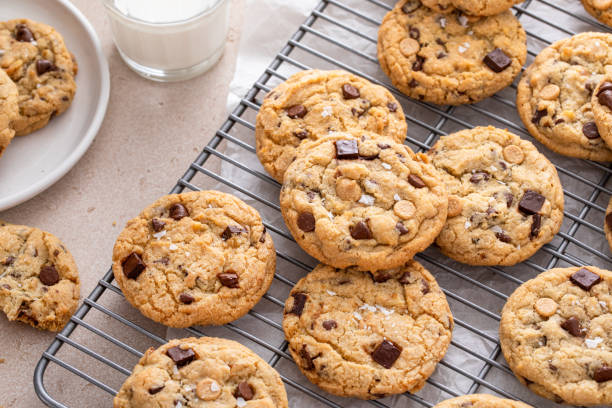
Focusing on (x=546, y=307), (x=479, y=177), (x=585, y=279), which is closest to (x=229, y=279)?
(x=479, y=177)

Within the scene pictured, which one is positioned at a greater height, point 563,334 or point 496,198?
point 496,198

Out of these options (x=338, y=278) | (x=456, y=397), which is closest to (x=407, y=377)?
(x=456, y=397)

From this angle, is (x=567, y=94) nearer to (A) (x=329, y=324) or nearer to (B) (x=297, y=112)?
(B) (x=297, y=112)

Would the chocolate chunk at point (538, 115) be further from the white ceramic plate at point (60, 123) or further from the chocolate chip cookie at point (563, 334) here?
the white ceramic plate at point (60, 123)

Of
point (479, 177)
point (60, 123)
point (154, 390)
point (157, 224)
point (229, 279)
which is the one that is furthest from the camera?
point (60, 123)

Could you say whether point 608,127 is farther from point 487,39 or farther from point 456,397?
point 456,397

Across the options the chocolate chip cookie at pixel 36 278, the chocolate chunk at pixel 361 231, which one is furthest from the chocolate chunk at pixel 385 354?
the chocolate chip cookie at pixel 36 278

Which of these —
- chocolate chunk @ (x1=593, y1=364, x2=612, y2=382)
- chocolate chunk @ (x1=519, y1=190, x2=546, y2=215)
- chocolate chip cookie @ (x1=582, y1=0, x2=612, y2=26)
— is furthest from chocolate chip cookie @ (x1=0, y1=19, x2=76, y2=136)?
chocolate chunk @ (x1=593, y1=364, x2=612, y2=382)
